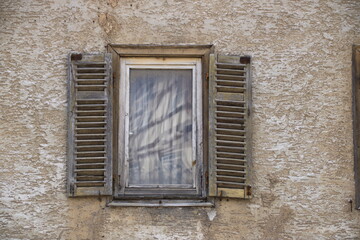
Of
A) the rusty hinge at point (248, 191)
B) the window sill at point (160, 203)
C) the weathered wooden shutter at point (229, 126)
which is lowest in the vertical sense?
the window sill at point (160, 203)

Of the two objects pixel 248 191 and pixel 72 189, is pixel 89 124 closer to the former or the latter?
pixel 72 189

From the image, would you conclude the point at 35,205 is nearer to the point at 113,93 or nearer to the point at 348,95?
the point at 113,93

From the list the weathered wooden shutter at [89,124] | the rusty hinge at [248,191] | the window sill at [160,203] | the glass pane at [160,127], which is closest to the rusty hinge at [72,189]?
the weathered wooden shutter at [89,124]

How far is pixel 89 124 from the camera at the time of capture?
199 inches

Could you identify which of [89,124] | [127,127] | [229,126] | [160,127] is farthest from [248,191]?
[89,124]

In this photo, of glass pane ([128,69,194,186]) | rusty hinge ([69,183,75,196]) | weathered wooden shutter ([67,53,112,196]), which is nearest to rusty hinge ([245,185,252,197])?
glass pane ([128,69,194,186])

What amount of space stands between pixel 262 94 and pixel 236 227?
127 cm

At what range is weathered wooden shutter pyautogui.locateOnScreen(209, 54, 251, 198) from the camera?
16.5 feet

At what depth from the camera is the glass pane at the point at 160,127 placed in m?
5.24

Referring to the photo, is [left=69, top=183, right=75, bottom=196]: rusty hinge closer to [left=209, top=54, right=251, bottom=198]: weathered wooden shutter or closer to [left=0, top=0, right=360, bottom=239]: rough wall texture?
[left=0, top=0, right=360, bottom=239]: rough wall texture

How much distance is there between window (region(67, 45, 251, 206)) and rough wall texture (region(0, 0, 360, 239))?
0.40 feet

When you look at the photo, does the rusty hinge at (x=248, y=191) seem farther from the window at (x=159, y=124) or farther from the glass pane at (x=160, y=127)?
the glass pane at (x=160, y=127)

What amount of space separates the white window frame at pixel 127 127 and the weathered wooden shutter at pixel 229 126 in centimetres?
18

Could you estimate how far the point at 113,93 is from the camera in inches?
205
